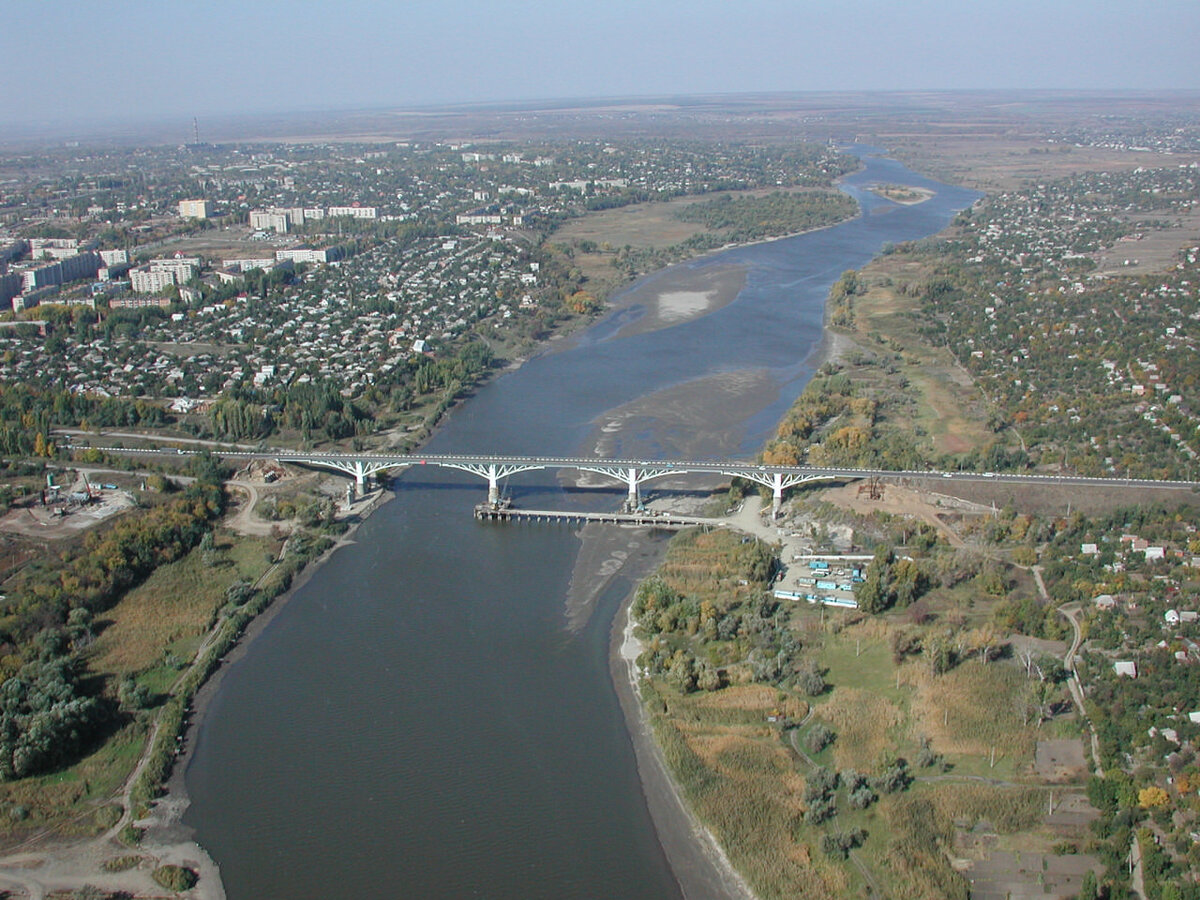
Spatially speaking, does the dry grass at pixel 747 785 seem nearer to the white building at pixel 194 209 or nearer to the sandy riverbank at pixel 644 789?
the sandy riverbank at pixel 644 789

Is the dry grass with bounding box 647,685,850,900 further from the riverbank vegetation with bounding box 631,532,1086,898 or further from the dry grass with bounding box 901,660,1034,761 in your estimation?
the dry grass with bounding box 901,660,1034,761

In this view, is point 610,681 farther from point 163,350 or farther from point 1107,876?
point 163,350

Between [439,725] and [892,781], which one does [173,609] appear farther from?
[892,781]

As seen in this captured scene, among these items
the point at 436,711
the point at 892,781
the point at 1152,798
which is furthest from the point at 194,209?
the point at 1152,798

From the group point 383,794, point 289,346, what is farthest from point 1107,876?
point 289,346

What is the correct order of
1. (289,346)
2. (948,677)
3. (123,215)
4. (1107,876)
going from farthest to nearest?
(123,215)
(289,346)
(948,677)
(1107,876)

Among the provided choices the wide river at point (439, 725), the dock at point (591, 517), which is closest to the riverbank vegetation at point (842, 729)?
the wide river at point (439, 725)

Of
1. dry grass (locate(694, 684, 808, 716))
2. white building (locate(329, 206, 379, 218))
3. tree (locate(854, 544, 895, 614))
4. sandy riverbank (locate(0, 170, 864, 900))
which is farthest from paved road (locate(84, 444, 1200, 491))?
white building (locate(329, 206, 379, 218))
